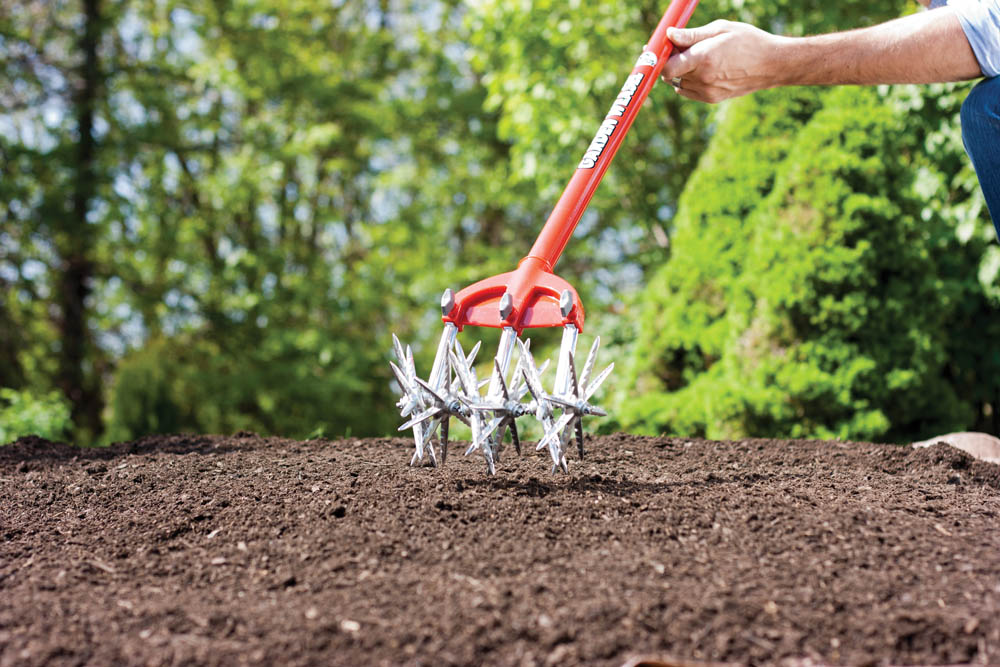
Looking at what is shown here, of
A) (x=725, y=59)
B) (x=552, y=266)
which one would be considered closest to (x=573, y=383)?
(x=552, y=266)

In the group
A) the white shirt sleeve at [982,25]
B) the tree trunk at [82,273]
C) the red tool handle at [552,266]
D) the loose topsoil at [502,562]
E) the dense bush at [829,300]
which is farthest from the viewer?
the tree trunk at [82,273]

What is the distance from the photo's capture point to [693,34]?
2.77m

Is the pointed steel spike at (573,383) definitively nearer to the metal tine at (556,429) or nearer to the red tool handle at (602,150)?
the metal tine at (556,429)

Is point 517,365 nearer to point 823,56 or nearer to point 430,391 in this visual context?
point 430,391

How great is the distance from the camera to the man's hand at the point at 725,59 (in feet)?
8.82

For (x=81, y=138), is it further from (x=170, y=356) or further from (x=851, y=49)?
(x=851, y=49)

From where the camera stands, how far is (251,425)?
343 inches

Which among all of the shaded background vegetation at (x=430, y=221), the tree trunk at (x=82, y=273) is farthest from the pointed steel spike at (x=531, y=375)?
the tree trunk at (x=82, y=273)

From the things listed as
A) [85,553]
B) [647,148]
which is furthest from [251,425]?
[85,553]

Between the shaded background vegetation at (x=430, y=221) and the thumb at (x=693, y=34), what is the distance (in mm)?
1531

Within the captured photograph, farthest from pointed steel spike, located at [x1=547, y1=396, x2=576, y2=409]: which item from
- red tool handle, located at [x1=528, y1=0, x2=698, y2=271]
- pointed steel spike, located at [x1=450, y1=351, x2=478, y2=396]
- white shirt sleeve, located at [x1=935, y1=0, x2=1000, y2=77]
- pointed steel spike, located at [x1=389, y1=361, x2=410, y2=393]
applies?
white shirt sleeve, located at [x1=935, y1=0, x2=1000, y2=77]

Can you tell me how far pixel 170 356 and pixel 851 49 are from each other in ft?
23.5

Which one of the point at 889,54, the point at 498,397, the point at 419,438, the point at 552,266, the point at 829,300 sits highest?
the point at 889,54

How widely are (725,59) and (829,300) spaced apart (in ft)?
5.30
